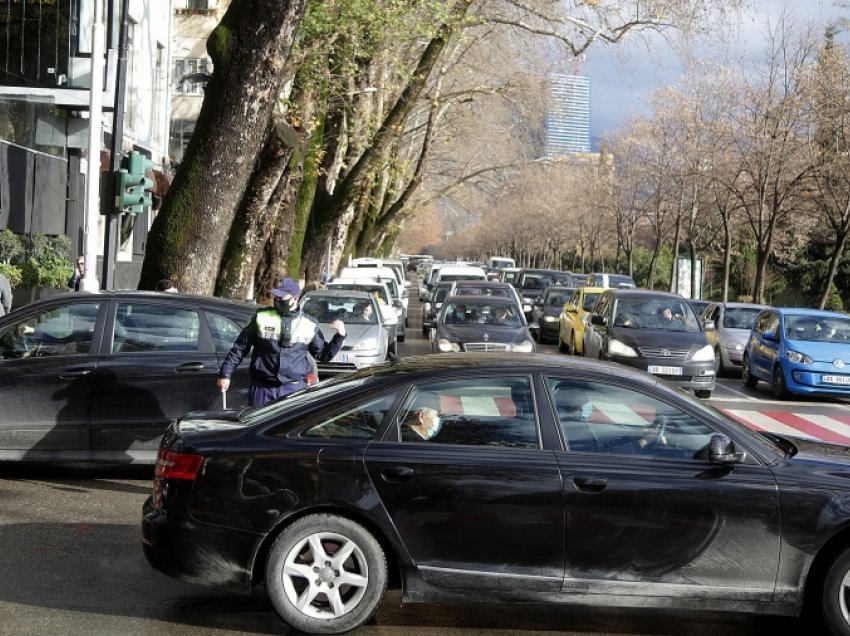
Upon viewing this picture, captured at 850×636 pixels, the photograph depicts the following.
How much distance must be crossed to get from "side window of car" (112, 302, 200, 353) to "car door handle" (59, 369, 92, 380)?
306 mm

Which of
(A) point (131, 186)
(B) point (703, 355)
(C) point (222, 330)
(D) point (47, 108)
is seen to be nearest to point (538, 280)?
(D) point (47, 108)

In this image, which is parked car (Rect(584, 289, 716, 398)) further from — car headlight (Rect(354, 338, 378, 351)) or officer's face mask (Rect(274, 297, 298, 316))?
officer's face mask (Rect(274, 297, 298, 316))

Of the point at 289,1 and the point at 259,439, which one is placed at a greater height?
the point at 289,1

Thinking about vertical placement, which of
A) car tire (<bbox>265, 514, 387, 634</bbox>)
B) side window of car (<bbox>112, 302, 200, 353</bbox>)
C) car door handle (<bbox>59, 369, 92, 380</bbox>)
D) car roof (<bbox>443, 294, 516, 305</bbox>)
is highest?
side window of car (<bbox>112, 302, 200, 353</bbox>)

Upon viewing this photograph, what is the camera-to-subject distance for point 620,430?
20.7 ft

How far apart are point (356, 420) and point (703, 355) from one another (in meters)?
14.0

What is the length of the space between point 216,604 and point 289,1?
9053 mm

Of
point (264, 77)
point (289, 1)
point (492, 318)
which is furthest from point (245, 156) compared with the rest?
point (492, 318)

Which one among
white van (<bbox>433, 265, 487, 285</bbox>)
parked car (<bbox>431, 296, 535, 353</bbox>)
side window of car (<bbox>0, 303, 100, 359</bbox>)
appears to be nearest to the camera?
side window of car (<bbox>0, 303, 100, 359</bbox>)

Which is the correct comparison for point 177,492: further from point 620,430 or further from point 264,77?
point 264,77

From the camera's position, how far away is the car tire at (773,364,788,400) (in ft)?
65.5

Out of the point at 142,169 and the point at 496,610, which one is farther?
the point at 142,169

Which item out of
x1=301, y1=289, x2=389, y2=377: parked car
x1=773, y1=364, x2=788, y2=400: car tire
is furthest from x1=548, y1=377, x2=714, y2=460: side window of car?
x1=773, y1=364, x2=788, y2=400: car tire

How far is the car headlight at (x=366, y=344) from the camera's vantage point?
18.8 meters
